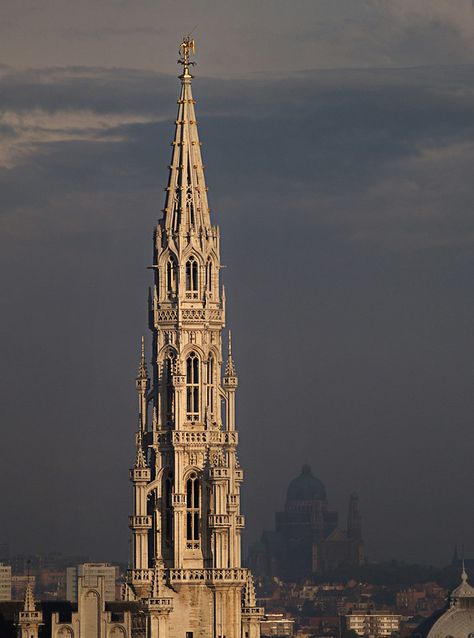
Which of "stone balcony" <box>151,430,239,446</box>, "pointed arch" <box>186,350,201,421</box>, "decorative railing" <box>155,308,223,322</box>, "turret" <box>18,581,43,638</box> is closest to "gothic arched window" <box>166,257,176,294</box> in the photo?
"decorative railing" <box>155,308,223,322</box>

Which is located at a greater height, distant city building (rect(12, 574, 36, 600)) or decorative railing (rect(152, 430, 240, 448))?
decorative railing (rect(152, 430, 240, 448))

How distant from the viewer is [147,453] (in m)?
108

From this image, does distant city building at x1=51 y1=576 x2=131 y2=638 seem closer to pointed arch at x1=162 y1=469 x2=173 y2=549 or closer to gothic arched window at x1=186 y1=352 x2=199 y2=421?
pointed arch at x1=162 y1=469 x2=173 y2=549

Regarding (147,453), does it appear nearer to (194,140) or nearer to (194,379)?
(194,379)

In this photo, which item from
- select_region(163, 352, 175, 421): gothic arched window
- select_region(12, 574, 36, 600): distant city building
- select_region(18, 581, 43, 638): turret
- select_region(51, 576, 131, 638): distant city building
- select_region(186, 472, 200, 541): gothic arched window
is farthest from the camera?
select_region(12, 574, 36, 600): distant city building

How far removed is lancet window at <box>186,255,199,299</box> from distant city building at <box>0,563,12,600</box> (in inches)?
734

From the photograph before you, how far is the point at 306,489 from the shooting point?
157m

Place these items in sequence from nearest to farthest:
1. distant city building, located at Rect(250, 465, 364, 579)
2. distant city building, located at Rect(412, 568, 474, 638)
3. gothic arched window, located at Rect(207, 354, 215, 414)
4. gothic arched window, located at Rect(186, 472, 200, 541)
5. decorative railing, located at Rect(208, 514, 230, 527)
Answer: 1. decorative railing, located at Rect(208, 514, 230, 527)
2. gothic arched window, located at Rect(186, 472, 200, 541)
3. gothic arched window, located at Rect(207, 354, 215, 414)
4. distant city building, located at Rect(250, 465, 364, 579)
5. distant city building, located at Rect(412, 568, 474, 638)

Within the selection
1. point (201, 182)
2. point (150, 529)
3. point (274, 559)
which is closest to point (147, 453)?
point (150, 529)

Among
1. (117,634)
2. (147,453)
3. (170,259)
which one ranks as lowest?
(117,634)

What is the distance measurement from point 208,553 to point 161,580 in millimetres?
2626

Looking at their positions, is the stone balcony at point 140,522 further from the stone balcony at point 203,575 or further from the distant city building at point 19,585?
the distant city building at point 19,585

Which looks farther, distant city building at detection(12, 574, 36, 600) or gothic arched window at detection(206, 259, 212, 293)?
distant city building at detection(12, 574, 36, 600)

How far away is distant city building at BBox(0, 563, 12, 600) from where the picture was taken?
120938 mm
